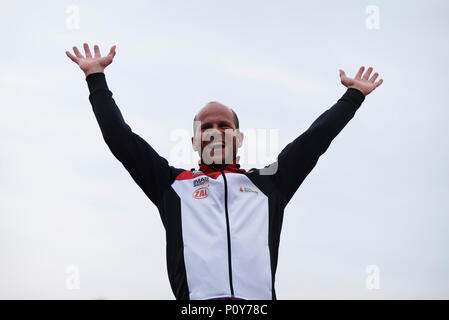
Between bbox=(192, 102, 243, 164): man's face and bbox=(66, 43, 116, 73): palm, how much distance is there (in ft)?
3.28

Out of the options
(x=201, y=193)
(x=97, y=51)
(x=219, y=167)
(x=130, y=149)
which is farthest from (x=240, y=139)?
(x=97, y=51)

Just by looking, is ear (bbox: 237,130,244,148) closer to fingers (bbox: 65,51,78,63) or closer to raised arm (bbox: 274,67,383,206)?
raised arm (bbox: 274,67,383,206)

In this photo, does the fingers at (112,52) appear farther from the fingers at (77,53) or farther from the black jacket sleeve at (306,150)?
the black jacket sleeve at (306,150)

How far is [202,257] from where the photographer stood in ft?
17.1

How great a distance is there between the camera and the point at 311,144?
5.91 metres

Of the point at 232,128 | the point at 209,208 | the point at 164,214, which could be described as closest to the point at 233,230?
the point at 209,208

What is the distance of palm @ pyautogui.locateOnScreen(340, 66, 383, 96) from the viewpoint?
6254mm

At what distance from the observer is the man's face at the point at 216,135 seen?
234 inches

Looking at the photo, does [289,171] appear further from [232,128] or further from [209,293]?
[209,293]

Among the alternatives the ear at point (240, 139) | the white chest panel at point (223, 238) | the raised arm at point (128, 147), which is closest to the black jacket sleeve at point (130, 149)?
the raised arm at point (128, 147)

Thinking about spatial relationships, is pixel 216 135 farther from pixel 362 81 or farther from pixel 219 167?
pixel 362 81

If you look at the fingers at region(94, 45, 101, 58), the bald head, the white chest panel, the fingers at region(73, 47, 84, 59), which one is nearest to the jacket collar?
the white chest panel
